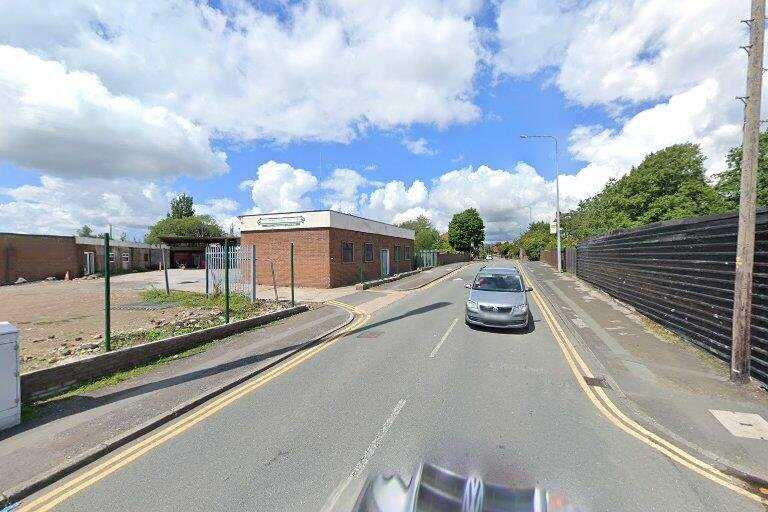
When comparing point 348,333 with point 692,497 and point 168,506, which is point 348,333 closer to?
point 168,506

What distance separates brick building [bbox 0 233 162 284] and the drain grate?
36622 mm

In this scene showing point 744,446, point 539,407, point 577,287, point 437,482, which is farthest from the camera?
point 577,287

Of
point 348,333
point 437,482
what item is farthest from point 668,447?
point 348,333

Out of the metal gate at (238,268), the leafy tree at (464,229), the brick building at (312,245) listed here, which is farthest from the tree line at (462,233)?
the metal gate at (238,268)

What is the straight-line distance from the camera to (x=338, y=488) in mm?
3443

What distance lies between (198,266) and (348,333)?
42954 millimetres

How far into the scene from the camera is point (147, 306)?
574 inches

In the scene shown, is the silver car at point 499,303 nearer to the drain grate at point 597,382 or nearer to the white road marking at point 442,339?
the white road marking at point 442,339

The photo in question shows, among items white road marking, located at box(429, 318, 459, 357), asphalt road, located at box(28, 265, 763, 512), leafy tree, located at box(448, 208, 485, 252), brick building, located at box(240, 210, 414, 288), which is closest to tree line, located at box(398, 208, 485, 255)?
leafy tree, located at box(448, 208, 485, 252)

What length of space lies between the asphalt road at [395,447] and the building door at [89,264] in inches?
1439

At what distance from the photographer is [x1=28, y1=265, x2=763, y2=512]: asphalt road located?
133 inches

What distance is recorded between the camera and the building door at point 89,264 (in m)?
33.4

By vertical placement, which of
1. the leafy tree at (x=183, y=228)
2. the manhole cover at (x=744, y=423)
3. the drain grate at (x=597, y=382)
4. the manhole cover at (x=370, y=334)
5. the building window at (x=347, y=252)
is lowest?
the manhole cover at (x=370, y=334)

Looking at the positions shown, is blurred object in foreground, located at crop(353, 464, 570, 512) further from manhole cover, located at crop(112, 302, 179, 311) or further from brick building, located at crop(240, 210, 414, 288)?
brick building, located at crop(240, 210, 414, 288)
